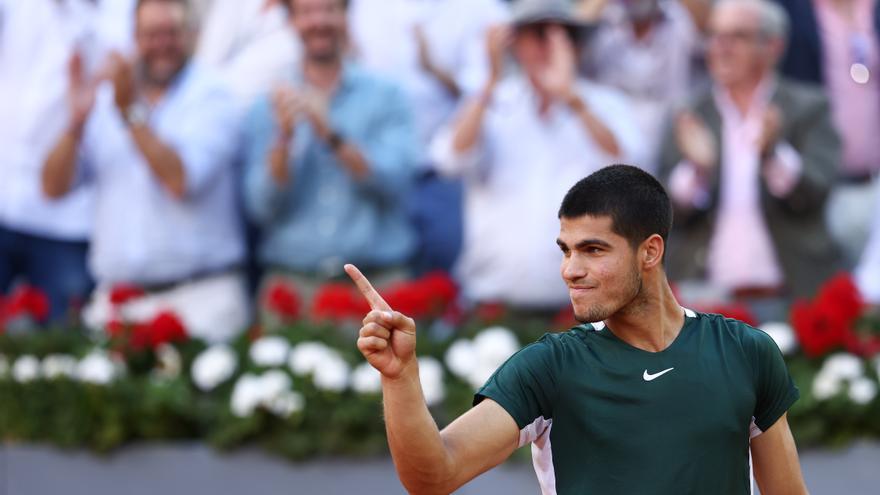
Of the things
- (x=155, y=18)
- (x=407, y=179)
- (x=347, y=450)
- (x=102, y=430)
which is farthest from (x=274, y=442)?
(x=155, y=18)

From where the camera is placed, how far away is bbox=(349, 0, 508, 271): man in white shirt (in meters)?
9.35

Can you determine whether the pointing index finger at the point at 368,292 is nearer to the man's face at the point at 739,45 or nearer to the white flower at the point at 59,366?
the white flower at the point at 59,366

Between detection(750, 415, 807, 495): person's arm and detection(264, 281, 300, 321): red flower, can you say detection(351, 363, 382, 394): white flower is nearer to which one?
detection(264, 281, 300, 321): red flower

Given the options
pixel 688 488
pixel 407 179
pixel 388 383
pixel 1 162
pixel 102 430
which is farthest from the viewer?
pixel 1 162

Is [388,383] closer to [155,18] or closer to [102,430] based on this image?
[102,430]

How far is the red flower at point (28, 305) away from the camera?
347 inches

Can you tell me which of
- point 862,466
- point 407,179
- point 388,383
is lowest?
point 388,383

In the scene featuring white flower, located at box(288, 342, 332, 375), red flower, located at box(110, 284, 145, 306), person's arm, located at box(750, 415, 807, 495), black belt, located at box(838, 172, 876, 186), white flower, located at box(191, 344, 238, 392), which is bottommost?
person's arm, located at box(750, 415, 807, 495)

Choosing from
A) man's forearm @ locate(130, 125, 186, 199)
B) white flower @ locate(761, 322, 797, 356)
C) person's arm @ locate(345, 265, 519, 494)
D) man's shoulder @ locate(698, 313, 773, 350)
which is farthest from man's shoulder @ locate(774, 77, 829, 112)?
person's arm @ locate(345, 265, 519, 494)

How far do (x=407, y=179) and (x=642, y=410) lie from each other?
5.04m

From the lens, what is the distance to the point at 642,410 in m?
3.78

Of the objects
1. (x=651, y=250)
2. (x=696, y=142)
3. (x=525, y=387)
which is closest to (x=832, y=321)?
(x=696, y=142)

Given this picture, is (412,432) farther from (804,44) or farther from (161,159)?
(804,44)

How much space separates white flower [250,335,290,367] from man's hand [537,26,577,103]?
2.08 meters
